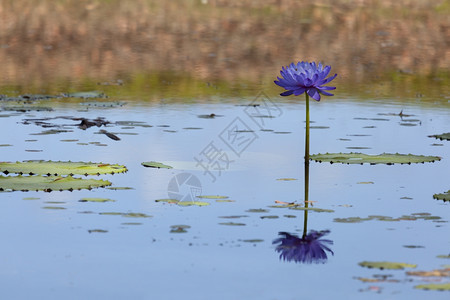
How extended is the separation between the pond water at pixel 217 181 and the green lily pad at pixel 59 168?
2.9 inches

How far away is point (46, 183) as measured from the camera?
5.71m

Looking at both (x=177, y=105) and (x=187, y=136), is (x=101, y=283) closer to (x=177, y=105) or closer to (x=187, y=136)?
(x=187, y=136)

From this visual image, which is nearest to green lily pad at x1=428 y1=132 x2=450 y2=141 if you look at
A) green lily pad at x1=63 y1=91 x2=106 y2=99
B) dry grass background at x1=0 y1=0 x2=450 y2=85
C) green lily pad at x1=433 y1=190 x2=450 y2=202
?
green lily pad at x1=433 y1=190 x2=450 y2=202

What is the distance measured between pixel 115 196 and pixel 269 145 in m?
2.32

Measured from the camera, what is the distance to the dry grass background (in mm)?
14805

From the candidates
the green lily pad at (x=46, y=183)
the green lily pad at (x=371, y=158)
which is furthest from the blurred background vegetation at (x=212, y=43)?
the green lily pad at (x=46, y=183)

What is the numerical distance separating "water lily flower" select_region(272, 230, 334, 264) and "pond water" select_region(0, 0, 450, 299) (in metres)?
0.03

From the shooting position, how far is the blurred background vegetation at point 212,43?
44.2ft

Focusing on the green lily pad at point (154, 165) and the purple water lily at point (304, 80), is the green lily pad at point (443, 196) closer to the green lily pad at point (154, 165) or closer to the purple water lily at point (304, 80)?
the purple water lily at point (304, 80)

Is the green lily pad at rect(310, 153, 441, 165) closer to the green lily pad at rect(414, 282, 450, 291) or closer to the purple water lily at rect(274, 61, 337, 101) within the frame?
the purple water lily at rect(274, 61, 337, 101)

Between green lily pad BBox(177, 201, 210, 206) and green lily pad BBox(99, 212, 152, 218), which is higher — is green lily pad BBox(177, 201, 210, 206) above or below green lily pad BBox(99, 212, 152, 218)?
above

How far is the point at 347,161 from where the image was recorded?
6605mm

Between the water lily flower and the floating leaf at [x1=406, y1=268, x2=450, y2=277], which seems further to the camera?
→ the water lily flower

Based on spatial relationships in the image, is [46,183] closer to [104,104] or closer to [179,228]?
[179,228]
